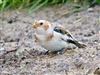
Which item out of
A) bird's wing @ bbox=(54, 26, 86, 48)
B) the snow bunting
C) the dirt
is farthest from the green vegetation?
the snow bunting

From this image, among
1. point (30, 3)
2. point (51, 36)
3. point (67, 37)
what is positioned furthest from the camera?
point (30, 3)

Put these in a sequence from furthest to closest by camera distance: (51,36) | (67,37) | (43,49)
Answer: (43,49) < (67,37) < (51,36)

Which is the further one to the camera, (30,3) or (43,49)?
(30,3)

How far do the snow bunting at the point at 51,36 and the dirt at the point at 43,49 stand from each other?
13cm

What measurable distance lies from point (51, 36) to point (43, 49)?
655 millimetres

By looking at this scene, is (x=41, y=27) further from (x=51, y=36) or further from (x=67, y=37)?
(x=67, y=37)

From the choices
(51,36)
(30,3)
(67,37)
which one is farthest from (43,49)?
(30,3)

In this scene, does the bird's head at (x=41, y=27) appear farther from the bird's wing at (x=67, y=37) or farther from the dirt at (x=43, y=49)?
the dirt at (x=43, y=49)

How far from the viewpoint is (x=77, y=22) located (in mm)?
8359

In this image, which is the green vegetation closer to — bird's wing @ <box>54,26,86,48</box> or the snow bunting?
bird's wing @ <box>54,26,86,48</box>

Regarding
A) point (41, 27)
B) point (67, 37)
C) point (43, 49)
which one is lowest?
point (43, 49)

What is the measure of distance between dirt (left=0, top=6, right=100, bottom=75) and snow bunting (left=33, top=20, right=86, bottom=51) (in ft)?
0.43

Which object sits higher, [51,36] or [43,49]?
[51,36]

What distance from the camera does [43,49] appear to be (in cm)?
705
